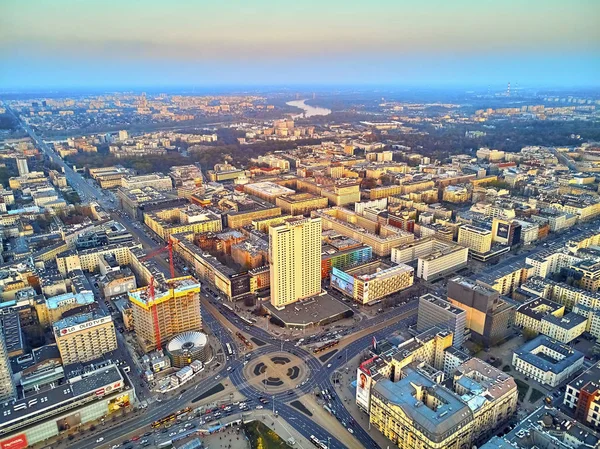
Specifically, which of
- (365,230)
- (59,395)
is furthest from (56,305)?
(365,230)

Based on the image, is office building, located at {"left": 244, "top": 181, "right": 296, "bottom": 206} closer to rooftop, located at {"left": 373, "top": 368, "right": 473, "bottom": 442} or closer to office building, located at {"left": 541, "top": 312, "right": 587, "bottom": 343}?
office building, located at {"left": 541, "top": 312, "right": 587, "bottom": 343}

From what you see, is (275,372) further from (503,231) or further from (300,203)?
(300,203)

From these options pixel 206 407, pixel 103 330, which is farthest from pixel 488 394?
pixel 103 330

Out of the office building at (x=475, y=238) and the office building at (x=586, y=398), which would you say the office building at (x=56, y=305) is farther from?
the office building at (x=475, y=238)

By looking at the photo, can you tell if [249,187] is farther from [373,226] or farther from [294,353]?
[294,353]

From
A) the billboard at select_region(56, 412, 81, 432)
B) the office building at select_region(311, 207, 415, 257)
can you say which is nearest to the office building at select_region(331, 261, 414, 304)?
the office building at select_region(311, 207, 415, 257)
